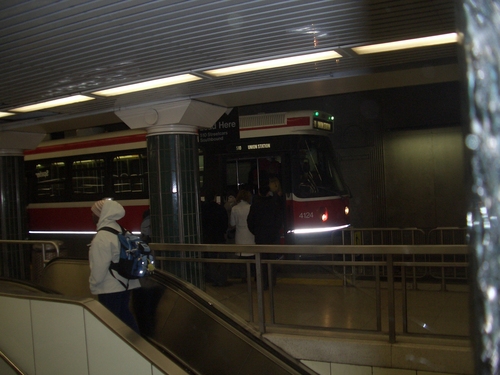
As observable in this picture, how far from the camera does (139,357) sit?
4.13 metres

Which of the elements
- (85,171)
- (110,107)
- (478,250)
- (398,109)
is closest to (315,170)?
(110,107)

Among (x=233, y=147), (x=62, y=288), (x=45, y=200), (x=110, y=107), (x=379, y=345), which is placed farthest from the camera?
(x=45, y=200)

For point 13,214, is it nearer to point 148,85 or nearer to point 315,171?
point 148,85

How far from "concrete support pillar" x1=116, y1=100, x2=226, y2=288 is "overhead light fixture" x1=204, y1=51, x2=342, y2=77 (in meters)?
1.70

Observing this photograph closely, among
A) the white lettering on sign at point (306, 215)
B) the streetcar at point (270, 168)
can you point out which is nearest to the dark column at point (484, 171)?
the streetcar at point (270, 168)

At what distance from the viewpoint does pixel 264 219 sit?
8875 millimetres

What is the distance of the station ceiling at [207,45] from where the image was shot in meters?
4.83

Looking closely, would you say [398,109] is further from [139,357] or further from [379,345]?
[139,357]

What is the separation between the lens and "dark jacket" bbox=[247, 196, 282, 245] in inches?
350

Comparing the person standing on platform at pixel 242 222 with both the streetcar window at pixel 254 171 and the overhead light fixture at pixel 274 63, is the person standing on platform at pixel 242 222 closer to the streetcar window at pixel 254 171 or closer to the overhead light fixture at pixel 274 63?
the streetcar window at pixel 254 171

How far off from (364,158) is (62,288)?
34.4 ft

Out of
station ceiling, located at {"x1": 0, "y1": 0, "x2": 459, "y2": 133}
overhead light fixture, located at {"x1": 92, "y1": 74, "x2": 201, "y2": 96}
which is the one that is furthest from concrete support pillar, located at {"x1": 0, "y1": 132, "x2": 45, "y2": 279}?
overhead light fixture, located at {"x1": 92, "y1": 74, "x2": 201, "y2": 96}

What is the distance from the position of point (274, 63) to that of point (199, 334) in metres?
3.70

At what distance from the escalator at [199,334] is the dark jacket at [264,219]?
2.74 m
